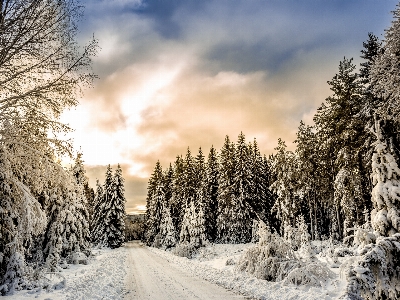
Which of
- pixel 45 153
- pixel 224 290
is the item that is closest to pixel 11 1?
pixel 45 153

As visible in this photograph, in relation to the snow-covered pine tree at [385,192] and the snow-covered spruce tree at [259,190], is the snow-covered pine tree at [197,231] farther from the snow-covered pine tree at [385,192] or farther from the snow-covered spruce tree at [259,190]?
the snow-covered pine tree at [385,192]

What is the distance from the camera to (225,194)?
41094 mm

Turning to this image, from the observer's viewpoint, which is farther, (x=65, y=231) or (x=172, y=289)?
(x=65, y=231)

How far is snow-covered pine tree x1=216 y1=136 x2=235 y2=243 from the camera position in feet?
133

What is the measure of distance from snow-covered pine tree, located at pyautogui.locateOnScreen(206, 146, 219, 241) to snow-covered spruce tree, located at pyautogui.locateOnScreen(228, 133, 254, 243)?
555cm

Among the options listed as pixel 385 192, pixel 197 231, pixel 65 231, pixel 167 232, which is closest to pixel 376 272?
pixel 385 192

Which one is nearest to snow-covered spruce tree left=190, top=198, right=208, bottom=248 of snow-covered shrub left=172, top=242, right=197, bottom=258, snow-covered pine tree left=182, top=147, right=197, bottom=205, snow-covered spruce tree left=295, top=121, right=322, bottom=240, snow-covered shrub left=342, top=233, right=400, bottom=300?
snow-covered shrub left=172, top=242, right=197, bottom=258

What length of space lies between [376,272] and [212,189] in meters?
41.5

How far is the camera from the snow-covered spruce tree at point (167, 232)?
4478 cm

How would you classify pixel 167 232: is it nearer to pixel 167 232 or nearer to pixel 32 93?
pixel 167 232

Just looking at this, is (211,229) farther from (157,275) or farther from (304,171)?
(157,275)

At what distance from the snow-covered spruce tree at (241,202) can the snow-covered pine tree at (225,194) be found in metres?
0.79

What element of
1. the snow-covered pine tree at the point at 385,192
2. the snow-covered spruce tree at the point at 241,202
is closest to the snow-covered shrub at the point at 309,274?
the snow-covered pine tree at the point at 385,192

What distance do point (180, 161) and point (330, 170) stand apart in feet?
109
